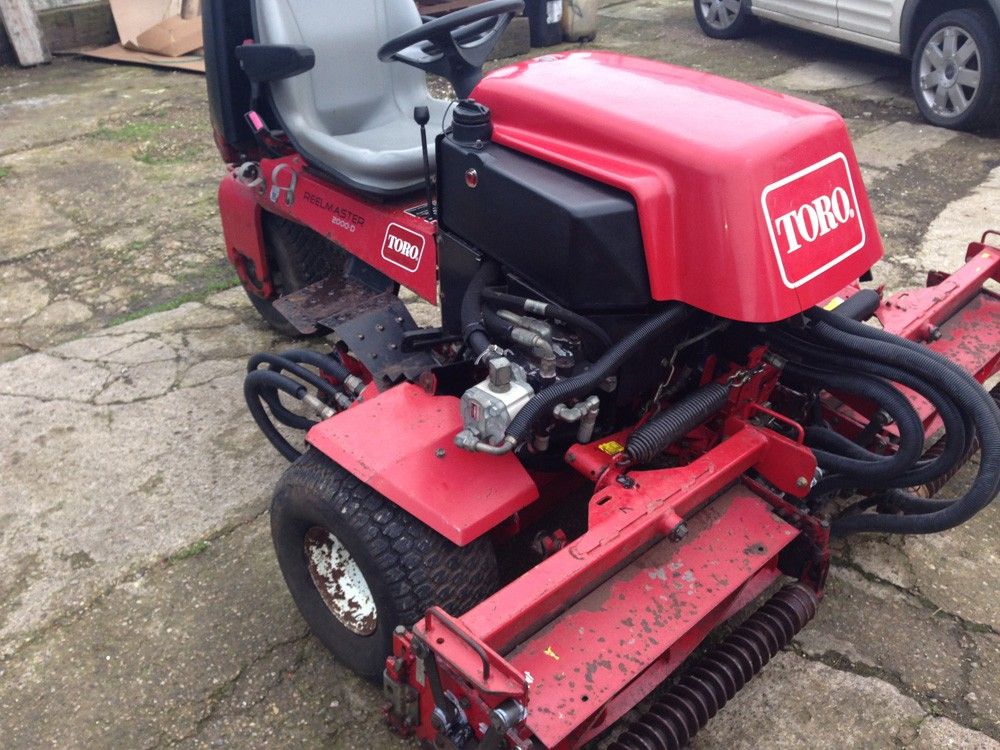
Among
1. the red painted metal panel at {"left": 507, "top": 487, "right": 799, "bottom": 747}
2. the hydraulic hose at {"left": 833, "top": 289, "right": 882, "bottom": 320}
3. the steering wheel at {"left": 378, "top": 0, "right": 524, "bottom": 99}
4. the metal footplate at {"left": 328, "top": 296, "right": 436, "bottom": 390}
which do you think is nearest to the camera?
the red painted metal panel at {"left": 507, "top": 487, "right": 799, "bottom": 747}

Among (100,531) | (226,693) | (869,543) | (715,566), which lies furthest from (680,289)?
(100,531)

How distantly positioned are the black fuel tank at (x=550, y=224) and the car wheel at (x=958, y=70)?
4.09m

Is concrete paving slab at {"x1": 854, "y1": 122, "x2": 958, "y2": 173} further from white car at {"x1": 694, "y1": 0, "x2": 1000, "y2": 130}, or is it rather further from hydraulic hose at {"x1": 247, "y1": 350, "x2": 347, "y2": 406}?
hydraulic hose at {"x1": 247, "y1": 350, "x2": 347, "y2": 406}

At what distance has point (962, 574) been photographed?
2.41 m

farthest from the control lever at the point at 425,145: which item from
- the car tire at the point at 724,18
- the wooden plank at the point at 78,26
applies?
the wooden plank at the point at 78,26

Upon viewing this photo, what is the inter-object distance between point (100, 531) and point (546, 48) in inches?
238

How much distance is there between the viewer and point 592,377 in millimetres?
1799

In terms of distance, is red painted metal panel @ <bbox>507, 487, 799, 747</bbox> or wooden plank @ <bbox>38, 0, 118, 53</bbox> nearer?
red painted metal panel @ <bbox>507, 487, 799, 747</bbox>

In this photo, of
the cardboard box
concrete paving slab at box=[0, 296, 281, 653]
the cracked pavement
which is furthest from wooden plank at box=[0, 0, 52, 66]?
concrete paving slab at box=[0, 296, 281, 653]

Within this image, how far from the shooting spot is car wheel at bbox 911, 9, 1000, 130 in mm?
4891

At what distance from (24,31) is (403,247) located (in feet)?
20.6

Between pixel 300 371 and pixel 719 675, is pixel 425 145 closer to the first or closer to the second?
pixel 300 371

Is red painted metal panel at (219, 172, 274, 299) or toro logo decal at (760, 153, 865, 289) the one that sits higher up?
toro logo decal at (760, 153, 865, 289)

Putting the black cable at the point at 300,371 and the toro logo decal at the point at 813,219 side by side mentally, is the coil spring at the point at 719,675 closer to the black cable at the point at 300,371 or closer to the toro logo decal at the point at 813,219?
the toro logo decal at the point at 813,219
